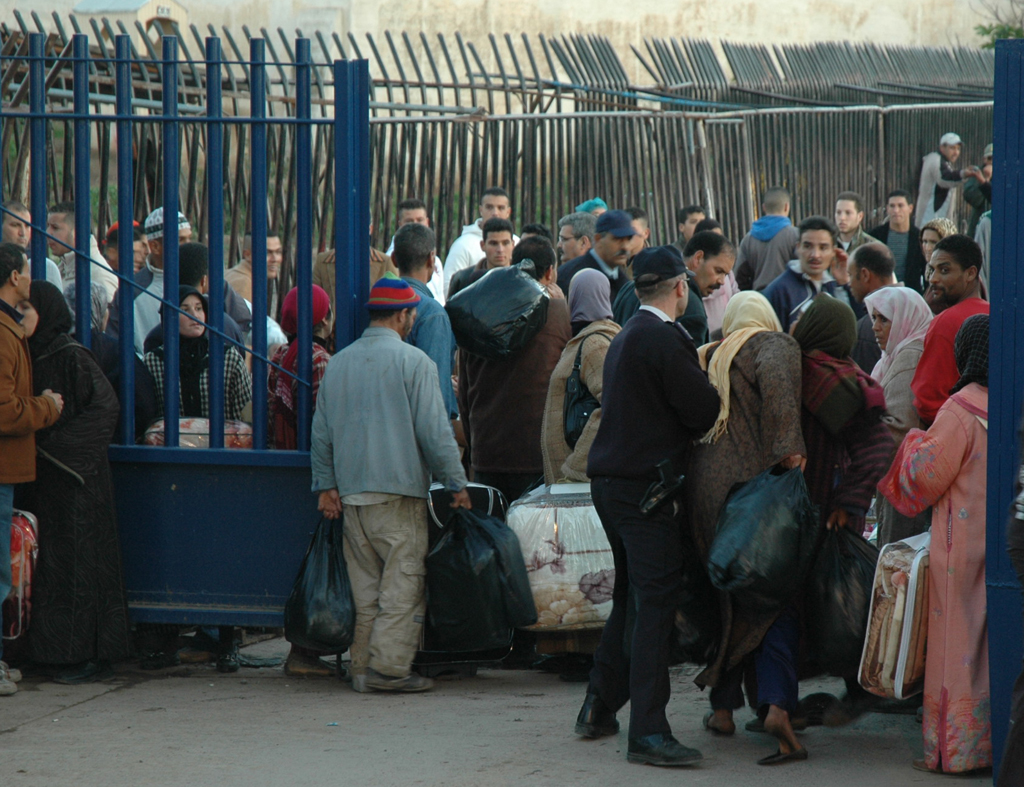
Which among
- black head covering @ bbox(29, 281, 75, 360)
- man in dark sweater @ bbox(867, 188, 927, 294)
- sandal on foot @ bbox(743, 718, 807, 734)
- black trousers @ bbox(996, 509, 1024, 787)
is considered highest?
man in dark sweater @ bbox(867, 188, 927, 294)

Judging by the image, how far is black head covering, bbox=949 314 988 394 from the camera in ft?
14.5

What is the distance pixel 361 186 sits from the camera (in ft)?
18.7

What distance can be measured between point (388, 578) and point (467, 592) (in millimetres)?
333

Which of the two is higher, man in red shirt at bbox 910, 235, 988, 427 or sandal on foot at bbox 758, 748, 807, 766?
man in red shirt at bbox 910, 235, 988, 427

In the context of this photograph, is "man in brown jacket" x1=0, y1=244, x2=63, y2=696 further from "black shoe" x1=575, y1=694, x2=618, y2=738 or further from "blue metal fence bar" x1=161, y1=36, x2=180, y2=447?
"black shoe" x1=575, y1=694, x2=618, y2=738

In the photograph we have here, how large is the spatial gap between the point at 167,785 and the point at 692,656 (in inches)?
73.3

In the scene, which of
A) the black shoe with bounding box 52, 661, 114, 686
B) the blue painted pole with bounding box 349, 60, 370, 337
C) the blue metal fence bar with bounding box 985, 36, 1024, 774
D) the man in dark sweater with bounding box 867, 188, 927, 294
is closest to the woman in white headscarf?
the blue metal fence bar with bounding box 985, 36, 1024, 774

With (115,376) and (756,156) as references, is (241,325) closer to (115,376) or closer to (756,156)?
(115,376)

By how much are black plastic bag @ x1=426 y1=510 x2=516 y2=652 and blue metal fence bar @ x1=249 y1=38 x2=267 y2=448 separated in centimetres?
97

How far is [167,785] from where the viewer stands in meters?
4.40

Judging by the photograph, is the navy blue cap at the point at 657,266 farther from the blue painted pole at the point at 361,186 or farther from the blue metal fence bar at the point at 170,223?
the blue metal fence bar at the point at 170,223

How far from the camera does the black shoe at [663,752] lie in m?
4.49

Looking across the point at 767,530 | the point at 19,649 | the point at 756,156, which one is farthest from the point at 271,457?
the point at 756,156

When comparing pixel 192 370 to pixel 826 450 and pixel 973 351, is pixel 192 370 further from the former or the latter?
pixel 973 351
